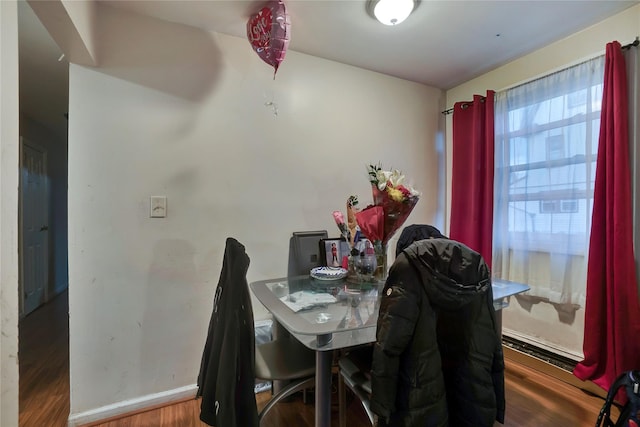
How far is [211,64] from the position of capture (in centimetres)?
190

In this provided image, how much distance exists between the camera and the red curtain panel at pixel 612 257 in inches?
66.0

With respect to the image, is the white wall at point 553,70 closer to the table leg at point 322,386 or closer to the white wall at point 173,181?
the white wall at point 173,181

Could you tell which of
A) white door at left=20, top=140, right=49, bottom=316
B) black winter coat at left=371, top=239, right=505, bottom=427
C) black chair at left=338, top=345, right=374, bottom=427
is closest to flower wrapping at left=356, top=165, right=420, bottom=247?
black winter coat at left=371, top=239, right=505, bottom=427

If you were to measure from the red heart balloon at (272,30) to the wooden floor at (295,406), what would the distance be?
202 cm

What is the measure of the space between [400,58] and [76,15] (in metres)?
2.00

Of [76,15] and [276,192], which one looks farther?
[276,192]

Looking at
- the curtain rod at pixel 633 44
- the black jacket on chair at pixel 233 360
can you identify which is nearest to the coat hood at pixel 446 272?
the black jacket on chair at pixel 233 360

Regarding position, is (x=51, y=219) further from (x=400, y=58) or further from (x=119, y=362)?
(x=400, y=58)

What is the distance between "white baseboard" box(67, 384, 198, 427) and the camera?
1590 mm

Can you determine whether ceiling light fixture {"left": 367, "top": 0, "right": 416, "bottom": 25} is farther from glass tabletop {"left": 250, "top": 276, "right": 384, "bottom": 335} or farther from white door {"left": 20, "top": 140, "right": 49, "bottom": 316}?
white door {"left": 20, "top": 140, "right": 49, "bottom": 316}

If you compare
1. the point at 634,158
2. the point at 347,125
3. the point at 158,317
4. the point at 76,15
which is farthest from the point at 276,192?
the point at 634,158

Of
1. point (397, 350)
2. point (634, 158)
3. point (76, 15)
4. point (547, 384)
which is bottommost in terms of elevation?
point (547, 384)

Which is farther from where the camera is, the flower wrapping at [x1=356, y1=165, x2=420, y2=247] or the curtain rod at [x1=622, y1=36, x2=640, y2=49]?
the curtain rod at [x1=622, y1=36, x2=640, y2=49]

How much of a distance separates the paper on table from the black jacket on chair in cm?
20
